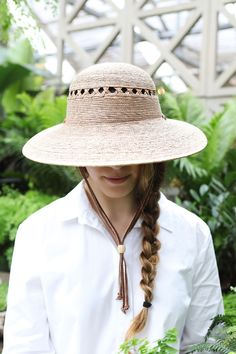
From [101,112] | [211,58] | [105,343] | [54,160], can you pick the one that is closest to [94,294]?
[105,343]

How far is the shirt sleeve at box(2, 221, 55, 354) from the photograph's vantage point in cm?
175

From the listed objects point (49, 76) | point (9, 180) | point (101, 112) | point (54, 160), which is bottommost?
point (9, 180)

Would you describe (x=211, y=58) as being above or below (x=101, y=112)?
below

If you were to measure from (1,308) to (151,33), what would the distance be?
402 centimetres

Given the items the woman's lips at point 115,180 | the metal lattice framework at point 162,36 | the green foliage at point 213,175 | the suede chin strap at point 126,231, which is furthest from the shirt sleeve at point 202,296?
the metal lattice framework at point 162,36

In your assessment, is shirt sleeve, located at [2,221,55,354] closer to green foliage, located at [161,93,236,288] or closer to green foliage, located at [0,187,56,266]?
green foliage, located at [161,93,236,288]

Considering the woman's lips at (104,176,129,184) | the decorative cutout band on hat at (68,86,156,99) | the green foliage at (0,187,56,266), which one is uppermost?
the decorative cutout band on hat at (68,86,156,99)

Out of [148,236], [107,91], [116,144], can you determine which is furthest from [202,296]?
[107,91]

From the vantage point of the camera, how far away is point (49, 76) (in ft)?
25.9

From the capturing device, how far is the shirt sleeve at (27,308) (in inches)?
68.9

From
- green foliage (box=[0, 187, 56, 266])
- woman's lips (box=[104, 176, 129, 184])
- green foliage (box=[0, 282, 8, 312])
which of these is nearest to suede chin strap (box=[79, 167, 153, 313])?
woman's lips (box=[104, 176, 129, 184])

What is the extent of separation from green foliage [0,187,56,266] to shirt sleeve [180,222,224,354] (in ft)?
11.4

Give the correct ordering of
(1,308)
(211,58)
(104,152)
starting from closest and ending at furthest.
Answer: (104,152)
(1,308)
(211,58)

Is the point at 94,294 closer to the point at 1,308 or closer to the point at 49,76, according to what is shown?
the point at 1,308
